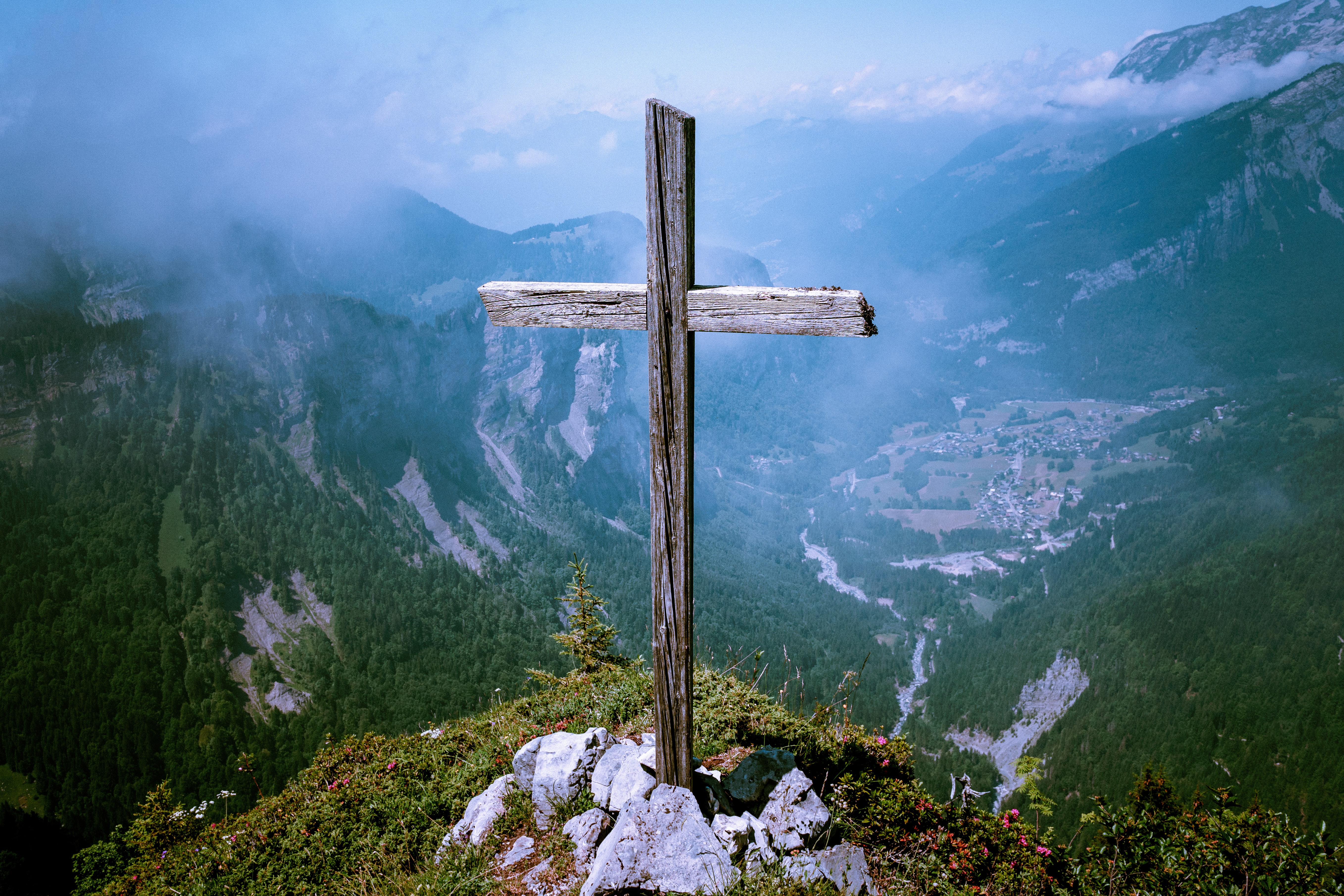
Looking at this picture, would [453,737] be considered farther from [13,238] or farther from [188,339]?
[13,238]

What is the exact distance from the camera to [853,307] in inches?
160

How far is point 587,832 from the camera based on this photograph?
5.59m

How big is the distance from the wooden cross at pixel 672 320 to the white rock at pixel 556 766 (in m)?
Result: 1.36

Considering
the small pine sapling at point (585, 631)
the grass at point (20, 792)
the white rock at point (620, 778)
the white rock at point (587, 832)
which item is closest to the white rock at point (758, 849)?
the white rock at point (620, 778)

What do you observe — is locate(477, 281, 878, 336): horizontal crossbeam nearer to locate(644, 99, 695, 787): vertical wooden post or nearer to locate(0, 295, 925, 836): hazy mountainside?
locate(644, 99, 695, 787): vertical wooden post

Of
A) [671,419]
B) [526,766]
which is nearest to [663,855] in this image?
[526,766]

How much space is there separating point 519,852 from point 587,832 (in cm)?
71

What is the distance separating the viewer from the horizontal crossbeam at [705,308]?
4.14 m

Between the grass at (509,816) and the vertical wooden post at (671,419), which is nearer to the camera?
the vertical wooden post at (671,419)

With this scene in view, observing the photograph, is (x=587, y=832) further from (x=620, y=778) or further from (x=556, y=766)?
(x=556, y=766)

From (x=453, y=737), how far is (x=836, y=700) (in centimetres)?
521

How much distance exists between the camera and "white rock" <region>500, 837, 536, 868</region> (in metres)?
5.63

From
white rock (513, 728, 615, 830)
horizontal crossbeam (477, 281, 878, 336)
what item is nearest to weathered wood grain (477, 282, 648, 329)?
horizontal crossbeam (477, 281, 878, 336)

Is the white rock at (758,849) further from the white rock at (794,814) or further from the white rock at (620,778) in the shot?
the white rock at (620,778)
